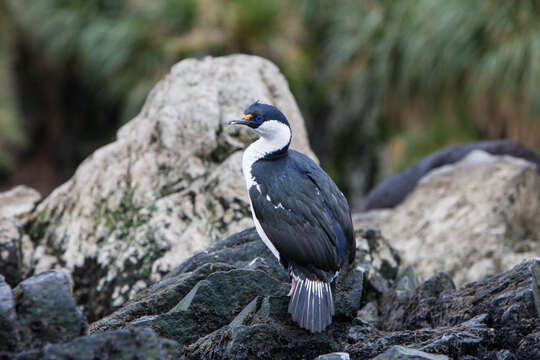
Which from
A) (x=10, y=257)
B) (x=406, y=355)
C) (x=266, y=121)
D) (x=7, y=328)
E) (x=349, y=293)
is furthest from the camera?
(x=10, y=257)

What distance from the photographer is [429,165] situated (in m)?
9.66

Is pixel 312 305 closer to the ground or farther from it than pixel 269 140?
closer to the ground

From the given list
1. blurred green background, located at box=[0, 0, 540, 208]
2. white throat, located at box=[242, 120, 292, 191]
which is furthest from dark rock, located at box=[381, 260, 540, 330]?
blurred green background, located at box=[0, 0, 540, 208]

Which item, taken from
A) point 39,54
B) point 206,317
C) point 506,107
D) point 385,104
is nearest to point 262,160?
point 206,317

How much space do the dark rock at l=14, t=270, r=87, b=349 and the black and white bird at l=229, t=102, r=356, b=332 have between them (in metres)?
1.23

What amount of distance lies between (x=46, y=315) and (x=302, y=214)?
1.68 m

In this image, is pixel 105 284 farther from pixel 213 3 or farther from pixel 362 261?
pixel 213 3

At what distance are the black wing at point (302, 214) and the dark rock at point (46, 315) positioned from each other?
4.73 ft

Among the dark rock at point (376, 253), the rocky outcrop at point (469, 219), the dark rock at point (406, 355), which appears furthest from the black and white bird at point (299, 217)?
the rocky outcrop at point (469, 219)

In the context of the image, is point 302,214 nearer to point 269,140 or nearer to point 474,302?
point 269,140

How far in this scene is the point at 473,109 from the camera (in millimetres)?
15516

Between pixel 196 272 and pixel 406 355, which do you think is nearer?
pixel 406 355

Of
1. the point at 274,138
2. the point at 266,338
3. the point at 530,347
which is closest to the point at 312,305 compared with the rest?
the point at 266,338

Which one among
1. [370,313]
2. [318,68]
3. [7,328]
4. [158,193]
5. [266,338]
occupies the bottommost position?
[370,313]
